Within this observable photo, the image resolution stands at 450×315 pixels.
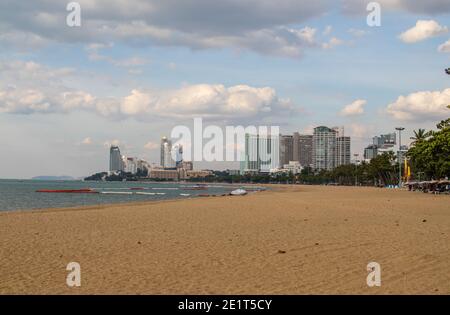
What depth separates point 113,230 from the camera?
18.0 metres
